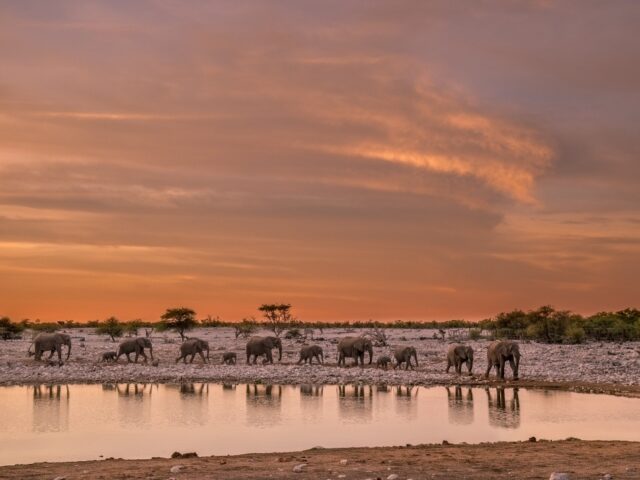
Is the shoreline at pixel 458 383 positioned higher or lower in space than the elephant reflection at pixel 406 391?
higher

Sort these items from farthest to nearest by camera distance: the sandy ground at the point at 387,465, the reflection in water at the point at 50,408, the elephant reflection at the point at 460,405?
the elephant reflection at the point at 460,405 < the reflection in water at the point at 50,408 < the sandy ground at the point at 387,465

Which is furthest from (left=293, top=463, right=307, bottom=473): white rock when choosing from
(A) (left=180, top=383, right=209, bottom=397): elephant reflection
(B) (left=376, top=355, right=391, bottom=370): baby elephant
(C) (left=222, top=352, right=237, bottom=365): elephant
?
(C) (left=222, top=352, right=237, bottom=365): elephant

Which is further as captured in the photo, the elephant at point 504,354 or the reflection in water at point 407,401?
the elephant at point 504,354

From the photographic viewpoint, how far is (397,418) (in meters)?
27.3

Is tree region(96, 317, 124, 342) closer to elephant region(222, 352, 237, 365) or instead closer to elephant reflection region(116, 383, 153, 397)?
elephant region(222, 352, 237, 365)

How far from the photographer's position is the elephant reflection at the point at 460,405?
27327mm

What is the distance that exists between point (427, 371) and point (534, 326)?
31188 mm

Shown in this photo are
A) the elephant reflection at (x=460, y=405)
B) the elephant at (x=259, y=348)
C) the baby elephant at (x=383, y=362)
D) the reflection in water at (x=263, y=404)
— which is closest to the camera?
the reflection in water at (x=263, y=404)

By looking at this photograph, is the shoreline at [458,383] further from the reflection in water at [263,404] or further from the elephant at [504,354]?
the reflection in water at [263,404]

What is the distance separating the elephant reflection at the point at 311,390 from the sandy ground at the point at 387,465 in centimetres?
1626

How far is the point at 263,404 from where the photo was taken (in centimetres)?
3148

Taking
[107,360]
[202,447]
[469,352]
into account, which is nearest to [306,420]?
[202,447]

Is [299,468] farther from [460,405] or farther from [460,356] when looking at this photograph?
[460,356]

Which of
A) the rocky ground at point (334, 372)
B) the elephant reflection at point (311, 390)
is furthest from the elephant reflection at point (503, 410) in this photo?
the elephant reflection at point (311, 390)
